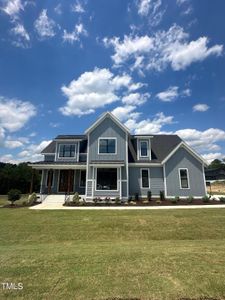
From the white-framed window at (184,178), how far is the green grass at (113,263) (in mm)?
8980

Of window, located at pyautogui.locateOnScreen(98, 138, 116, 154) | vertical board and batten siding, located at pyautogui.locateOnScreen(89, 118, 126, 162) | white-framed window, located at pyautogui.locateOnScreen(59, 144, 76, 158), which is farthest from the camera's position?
white-framed window, located at pyautogui.locateOnScreen(59, 144, 76, 158)

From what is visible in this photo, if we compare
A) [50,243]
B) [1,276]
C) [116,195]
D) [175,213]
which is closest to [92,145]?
[116,195]

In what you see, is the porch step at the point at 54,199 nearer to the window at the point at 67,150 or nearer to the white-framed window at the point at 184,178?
the window at the point at 67,150

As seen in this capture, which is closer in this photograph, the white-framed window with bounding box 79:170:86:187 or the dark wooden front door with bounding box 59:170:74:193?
the dark wooden front door with bounding box 59:170:74:193

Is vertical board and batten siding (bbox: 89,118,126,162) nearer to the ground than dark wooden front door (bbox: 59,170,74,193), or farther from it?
farther from it

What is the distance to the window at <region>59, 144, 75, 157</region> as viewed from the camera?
2219 centimetres

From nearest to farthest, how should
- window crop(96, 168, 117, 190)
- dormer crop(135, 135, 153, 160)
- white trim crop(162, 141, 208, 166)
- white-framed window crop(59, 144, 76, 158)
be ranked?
window crop(96, 168, 117, 190) < white trim crop(162, 141, 208, 166) < dormer crop(135, 135, 153, 160) < white-framed window crop(59, 144, 76, 158)

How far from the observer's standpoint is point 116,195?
18.5 metres

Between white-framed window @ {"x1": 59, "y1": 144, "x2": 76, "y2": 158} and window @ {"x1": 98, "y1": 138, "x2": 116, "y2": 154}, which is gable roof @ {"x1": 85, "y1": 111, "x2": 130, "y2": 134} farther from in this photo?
white-framed window @ {"x1": 59, "y1": 144, "x2": 76, "y2": 158}

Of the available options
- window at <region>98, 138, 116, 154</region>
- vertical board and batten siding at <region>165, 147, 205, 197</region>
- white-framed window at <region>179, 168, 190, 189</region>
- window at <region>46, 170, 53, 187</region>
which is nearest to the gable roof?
window at <region>98, 138, 116, 154</region>

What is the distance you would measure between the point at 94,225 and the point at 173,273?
20.2 feet

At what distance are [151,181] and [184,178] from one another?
326 centimetres

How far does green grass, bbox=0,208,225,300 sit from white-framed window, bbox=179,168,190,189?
8.98 meters

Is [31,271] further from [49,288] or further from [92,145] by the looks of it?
[92,145]
